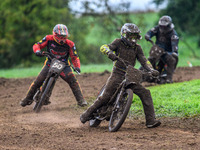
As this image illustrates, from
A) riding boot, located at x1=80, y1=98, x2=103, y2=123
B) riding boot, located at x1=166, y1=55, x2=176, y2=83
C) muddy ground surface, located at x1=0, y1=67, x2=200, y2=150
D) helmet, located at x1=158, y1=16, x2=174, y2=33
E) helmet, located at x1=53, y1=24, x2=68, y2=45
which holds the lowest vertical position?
muddy ground surface, located at x1=0, y1=67, x2=200, y2=150

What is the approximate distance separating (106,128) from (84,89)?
5854mm

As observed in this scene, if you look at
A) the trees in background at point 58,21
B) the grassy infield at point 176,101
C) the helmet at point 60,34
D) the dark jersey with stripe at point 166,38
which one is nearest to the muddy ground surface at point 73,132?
the grassy infield at point 176,101

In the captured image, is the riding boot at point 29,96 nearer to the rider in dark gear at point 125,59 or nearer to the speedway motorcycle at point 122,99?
the rider in dark gear at point 125,59

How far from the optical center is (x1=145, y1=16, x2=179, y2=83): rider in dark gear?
14.2m

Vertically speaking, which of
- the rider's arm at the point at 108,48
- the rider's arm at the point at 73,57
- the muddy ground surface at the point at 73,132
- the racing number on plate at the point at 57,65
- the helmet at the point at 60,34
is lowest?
the muddy ground surface at the point at 73,132

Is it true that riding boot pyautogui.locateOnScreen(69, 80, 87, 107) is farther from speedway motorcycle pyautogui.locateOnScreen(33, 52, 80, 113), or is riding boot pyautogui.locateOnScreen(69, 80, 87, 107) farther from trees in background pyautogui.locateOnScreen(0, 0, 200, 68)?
trees in background pyautogui.locateOnScreen(0, 0, 200, 68)

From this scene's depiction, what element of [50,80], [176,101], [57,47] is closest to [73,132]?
[50,80]

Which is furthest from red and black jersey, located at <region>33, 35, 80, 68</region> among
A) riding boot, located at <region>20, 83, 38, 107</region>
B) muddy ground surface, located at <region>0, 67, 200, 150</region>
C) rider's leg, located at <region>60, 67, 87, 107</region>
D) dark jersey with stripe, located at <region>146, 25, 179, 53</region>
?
dark jersey with stripe, located at <region>146, 25, 179, 53</region>

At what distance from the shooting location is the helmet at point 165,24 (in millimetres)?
14219

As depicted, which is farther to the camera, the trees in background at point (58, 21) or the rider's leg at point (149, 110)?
the trees in background at point (58, 21)

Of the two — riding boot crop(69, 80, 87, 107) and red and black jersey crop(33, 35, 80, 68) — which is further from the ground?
red and black jersey crop(33, 35, 80, 68)

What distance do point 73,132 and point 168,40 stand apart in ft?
24.7

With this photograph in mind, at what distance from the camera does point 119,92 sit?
8188 mm

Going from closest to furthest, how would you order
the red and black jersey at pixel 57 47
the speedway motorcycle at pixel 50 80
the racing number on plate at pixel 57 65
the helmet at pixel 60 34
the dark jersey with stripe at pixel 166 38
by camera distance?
the speedway motorcycle at pixel 50 80 < the racing number on plate at pixel 57 65 < the helmet at pixel 60 34 < the red and black jersey at pixel 57 47 < the dark jersey with stripe at pixel 166 38
